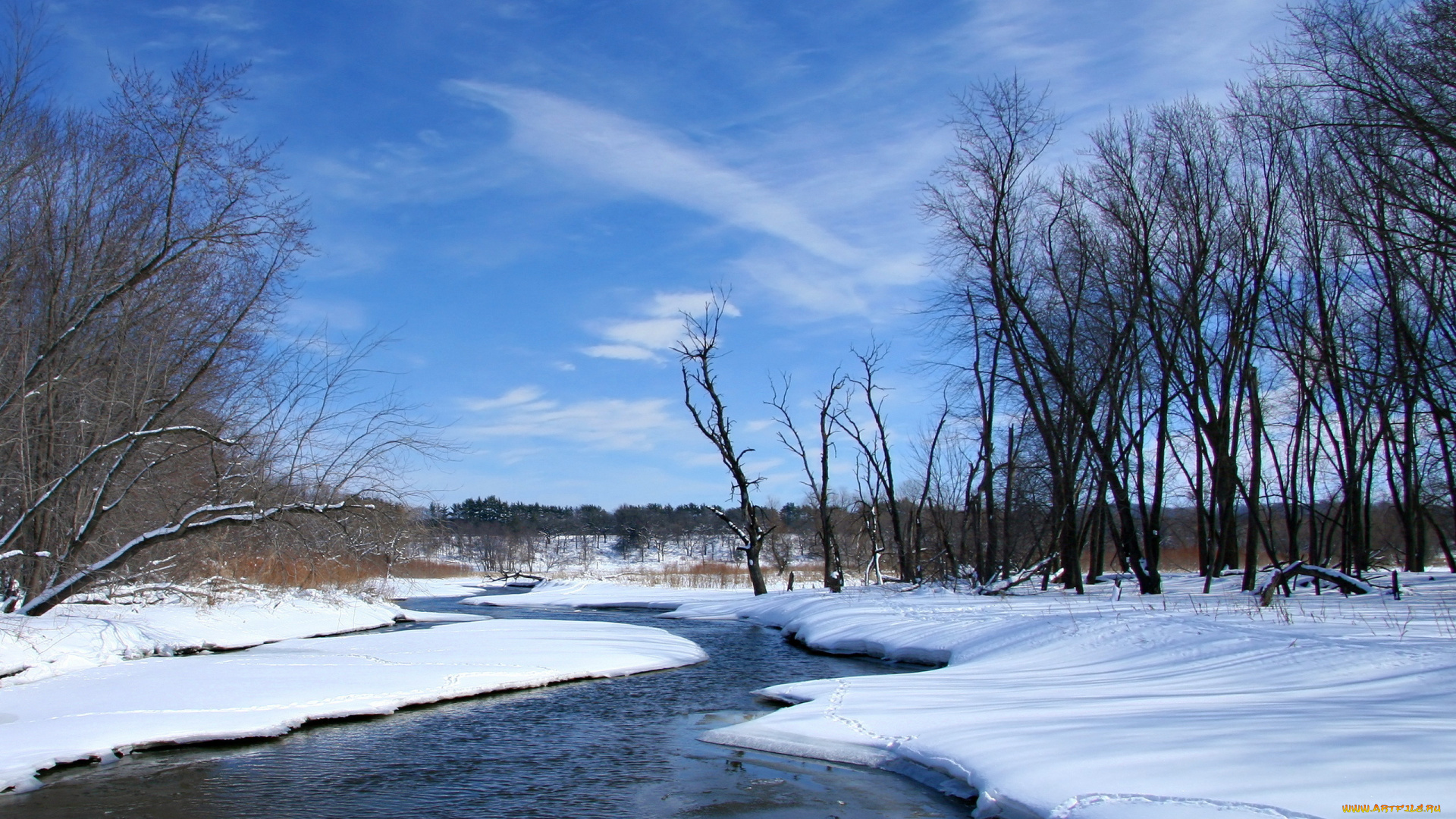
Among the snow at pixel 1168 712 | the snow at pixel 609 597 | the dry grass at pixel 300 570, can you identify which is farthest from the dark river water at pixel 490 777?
the snow at pixel 609 597

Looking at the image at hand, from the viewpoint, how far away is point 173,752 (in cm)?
798

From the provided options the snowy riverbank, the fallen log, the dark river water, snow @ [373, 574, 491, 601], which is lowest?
snow @ [373, 574, 491, 601]

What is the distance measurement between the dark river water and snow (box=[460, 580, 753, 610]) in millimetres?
20111

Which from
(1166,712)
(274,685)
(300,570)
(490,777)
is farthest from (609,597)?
(1166,712)

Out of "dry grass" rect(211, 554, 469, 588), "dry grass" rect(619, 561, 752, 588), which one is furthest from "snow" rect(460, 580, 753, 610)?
"dry grass" rect(211, 554, 469, 588)

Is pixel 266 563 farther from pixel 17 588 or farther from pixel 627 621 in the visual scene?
pixel 627 621

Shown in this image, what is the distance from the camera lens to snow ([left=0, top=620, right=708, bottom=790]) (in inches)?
311

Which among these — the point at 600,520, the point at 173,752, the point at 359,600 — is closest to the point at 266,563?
the point at 359,600

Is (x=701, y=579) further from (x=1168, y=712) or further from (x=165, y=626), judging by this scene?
(x=1168, y=712)

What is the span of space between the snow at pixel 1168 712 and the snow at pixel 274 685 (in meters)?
4.01

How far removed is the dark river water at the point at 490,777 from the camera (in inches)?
246

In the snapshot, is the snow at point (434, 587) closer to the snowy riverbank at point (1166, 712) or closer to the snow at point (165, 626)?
the snow at point (165, 626)

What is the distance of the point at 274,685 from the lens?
1030cm

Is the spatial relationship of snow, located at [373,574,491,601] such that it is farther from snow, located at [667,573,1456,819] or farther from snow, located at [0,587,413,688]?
snow, located at [667,573,1456,819]
